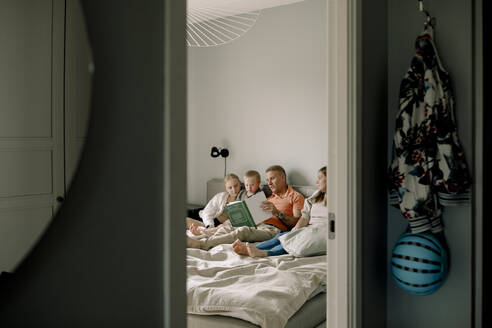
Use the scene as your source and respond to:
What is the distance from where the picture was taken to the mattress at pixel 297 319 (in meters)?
2.03

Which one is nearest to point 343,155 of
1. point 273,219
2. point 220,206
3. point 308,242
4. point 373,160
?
point 373,160

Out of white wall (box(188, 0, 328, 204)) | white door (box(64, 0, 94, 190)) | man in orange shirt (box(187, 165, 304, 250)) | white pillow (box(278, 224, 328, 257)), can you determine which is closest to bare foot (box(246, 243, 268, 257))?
white pillow (box(278, 224, 328, 257))

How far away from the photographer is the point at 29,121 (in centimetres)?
→ 73

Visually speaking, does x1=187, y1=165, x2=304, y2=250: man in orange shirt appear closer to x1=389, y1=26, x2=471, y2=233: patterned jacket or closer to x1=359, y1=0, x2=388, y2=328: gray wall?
x1=359, y1=0, x2=388, y2=328: gray wall

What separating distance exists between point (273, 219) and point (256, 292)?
162 centimetres

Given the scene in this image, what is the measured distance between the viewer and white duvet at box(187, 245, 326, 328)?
203cm

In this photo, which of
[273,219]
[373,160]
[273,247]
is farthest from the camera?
[273,219]

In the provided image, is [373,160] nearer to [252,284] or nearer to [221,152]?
[252,284]

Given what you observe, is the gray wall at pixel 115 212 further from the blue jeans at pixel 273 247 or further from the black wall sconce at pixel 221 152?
the black wall sconce at pixel 221 152

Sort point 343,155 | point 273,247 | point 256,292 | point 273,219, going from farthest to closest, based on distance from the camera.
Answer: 1. point 273,219
2. point 273,247
3. point 256,292
4. point 343,155

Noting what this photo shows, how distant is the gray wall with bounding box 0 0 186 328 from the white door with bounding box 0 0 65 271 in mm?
44

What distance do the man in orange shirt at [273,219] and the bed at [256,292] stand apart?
0.40 meters

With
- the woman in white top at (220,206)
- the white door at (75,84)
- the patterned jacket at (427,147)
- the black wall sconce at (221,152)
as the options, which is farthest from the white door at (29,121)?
the black wall sconce at (221,152)

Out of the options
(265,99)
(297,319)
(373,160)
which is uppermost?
(265,99)
